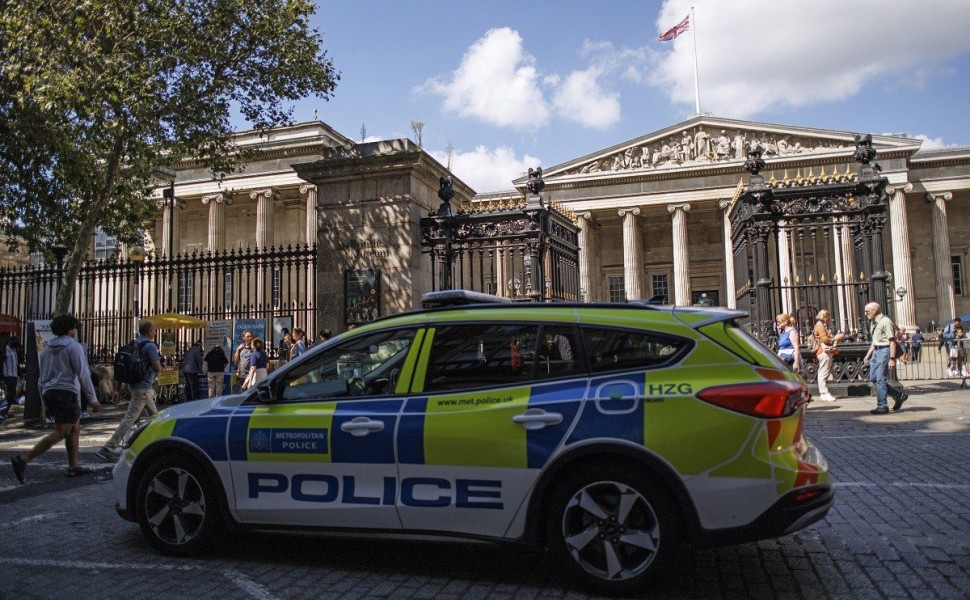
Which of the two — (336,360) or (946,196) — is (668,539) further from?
(946,196)

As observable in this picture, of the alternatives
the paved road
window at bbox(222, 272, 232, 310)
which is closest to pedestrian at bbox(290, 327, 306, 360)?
window at bbox(222, 272, 232, 310)

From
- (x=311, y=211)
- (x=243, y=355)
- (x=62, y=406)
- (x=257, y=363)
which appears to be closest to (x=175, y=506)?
(x=62, y=406)

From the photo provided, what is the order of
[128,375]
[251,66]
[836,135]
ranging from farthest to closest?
1. [836,135]
2. [251,66]
3. [128,375]

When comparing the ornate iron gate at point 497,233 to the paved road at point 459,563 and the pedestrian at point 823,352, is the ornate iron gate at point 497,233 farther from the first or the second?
the paved road at point 459,563

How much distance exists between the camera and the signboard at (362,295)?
1138 centimetres

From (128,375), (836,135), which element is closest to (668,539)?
(128,375)

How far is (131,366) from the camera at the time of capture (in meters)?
9.03

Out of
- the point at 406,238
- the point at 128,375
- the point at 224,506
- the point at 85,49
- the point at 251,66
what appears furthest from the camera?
the point at 251,66

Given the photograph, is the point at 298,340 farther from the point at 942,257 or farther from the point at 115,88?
the point at 942,257

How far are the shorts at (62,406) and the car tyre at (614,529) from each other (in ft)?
20.0

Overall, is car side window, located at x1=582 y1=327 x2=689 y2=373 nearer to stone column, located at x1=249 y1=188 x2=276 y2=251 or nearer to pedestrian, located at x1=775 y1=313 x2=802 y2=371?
pedestrian, located at x1=775 y1=313 x2=802 y2=371

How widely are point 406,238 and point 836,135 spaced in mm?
39574

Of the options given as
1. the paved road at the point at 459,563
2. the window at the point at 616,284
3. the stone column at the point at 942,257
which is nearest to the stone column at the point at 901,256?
the stone column at the point at 942,257

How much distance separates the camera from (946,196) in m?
43.8
